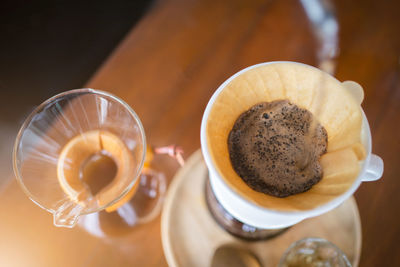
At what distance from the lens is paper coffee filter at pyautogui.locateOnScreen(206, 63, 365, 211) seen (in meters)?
0.33

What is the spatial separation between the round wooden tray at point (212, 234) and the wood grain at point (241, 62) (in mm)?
37

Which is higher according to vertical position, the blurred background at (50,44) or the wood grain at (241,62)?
the blurred background at (50,44)

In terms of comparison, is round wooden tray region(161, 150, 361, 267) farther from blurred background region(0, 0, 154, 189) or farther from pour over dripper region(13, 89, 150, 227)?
blurred background region(0, 0, 154, 189)

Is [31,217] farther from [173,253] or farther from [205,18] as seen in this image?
[205,18]

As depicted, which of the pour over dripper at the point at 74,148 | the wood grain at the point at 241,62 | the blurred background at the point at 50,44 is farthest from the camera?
the blurred background at the point at 50,44

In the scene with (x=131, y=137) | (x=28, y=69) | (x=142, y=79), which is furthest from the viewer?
Answer: (x=28, y=69)

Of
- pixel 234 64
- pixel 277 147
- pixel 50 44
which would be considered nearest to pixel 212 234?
pixel 277 147

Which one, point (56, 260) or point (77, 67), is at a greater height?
point (77, 67)

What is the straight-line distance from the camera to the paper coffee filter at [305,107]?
1.08 ft

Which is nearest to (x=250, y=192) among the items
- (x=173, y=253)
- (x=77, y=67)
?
(x=173, y=253)

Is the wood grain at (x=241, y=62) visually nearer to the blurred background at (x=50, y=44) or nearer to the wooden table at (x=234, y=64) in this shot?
the wooden table at (x=234, y=64)

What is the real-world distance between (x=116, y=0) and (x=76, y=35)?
0.14 meters

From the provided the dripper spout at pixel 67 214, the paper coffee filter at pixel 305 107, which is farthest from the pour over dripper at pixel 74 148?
the paper coffee filter at pixel 305 107

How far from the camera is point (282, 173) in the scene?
39 cm
